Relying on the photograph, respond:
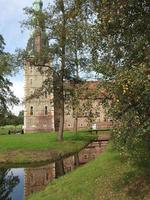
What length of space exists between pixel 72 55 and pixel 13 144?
11582 millimetres

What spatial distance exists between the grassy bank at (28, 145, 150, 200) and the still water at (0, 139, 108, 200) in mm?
2902

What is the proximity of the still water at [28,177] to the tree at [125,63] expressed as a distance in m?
11.5

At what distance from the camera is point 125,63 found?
13531mm

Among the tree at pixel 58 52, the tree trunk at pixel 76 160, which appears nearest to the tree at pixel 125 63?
the tree trunk at pixel 76 160

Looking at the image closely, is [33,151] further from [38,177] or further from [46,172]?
[38,177]

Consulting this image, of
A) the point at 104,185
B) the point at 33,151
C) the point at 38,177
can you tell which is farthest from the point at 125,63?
the point at 33,151

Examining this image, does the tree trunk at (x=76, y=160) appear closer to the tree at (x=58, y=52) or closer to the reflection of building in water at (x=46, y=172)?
the reflection of building in water at (x=46, y=172)

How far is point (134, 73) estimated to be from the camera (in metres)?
11.9

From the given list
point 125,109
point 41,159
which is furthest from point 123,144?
point 41,159

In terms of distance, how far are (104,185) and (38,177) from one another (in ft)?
34.6

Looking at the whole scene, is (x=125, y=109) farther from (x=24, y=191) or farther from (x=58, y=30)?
(x=58, y=30)

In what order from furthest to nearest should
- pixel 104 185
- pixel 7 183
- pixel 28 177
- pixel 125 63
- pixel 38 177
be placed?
pixel 28 177 → pixel 38 177 → pixel 7 183 → pixel 104 185 → pixel 125 63

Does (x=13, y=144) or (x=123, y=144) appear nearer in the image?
(x=123, y=144)

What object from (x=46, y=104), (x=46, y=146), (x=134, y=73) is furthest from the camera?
(x=46, y=104)
